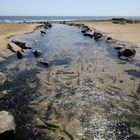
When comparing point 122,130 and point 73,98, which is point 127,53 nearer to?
point 73,98

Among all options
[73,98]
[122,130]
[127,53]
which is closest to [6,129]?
[122,130]

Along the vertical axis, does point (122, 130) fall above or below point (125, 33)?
above

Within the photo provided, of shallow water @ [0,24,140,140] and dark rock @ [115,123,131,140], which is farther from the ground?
dark rock @ [115,123,131,140]

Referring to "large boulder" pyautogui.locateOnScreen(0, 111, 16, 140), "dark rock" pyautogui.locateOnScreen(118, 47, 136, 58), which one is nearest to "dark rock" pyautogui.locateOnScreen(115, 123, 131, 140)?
"large boulder" pyautogui.locateOnScreen(0, 111, 16, 140)

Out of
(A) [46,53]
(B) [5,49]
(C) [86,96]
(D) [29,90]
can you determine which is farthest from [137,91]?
(B) [5,49]

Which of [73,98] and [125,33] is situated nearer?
[73,98]

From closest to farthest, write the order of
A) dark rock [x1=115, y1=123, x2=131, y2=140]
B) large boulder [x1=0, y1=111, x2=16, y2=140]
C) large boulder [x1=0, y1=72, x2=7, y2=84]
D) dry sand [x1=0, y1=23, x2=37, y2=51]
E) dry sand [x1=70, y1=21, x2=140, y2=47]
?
1. large boulder [x1=0, y1=111, x2=16, y2=140]
2. dark rock [x1=115, y1=123, x2=131, y2=140]
3. large boulder [x1=0, y1=72, x2=7, y2=84]
4. dry sand [x1=0, y1=23, x2=37, y2=51]
5. dry sand [x1=70, y1=21, x2=140, y2=47]

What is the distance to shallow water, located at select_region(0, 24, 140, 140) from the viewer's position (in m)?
11.7

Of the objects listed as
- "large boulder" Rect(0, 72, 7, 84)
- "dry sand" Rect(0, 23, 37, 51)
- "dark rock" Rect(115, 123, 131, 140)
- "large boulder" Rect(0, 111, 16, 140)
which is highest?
"large boulder" Rect(0, 111, 16, 140)

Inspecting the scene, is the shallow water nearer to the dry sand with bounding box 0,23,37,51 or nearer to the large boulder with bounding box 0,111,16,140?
the large boulder with bounding box 0,111,16,140

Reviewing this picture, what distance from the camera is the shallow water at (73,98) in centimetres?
1173

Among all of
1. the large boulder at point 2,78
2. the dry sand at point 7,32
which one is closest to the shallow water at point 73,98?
the large boulder at point 2,78

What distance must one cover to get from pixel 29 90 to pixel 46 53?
44.7ft

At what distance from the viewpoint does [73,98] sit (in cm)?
1552
